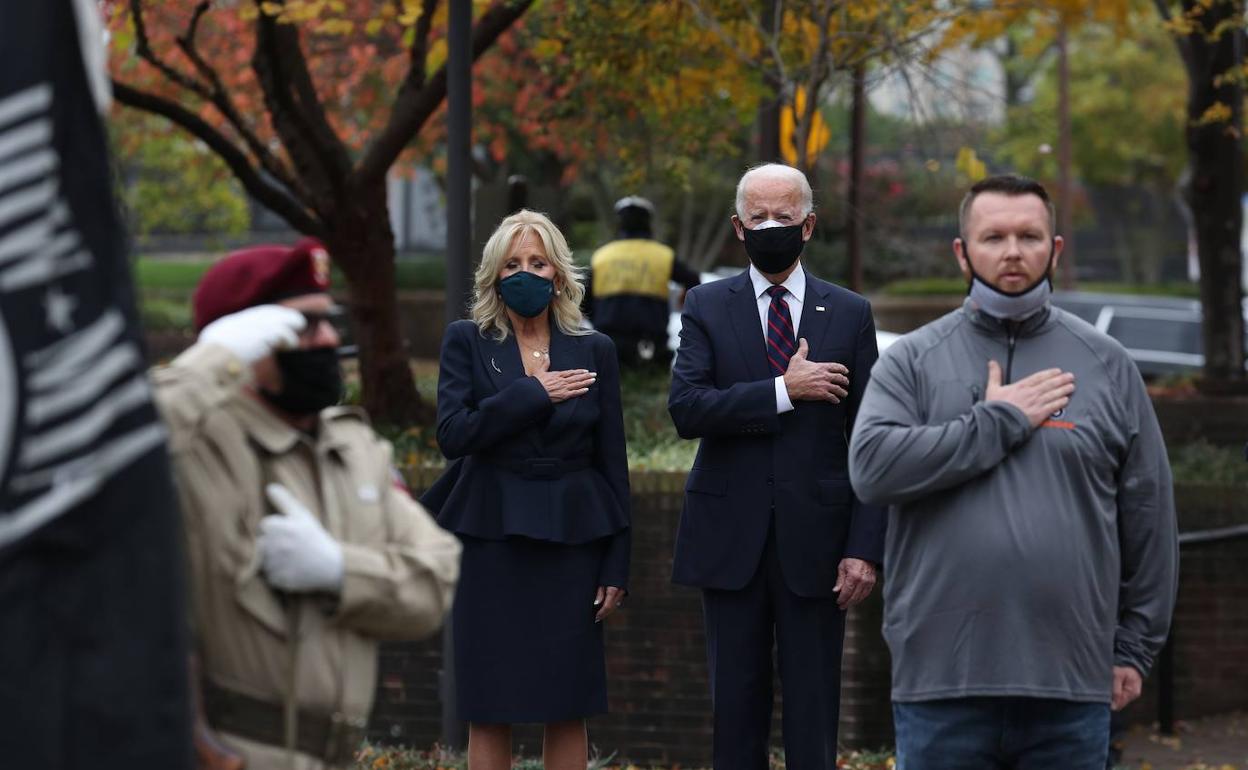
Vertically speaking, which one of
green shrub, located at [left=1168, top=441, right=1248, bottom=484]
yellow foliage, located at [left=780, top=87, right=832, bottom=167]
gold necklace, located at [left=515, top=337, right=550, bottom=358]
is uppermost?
yellow foliage, located at [left=780, top=87, right=832, bottom=167]

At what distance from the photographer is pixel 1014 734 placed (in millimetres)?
4773

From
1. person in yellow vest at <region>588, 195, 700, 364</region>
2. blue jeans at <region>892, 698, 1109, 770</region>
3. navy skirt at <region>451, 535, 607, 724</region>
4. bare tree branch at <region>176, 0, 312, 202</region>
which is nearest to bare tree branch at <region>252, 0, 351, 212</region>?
bare tree branch at <region>176, 0, 312, 202</region>

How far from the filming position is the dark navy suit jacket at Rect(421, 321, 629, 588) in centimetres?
631

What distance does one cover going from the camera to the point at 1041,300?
4.83 meters

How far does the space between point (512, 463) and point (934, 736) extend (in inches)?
81.4

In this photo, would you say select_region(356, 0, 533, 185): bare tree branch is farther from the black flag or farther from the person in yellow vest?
the black flag

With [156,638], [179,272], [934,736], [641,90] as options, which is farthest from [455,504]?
[179,272]

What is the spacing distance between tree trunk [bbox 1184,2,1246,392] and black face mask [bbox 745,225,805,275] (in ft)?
31.1

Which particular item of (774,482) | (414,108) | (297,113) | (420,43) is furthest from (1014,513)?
(297,113)

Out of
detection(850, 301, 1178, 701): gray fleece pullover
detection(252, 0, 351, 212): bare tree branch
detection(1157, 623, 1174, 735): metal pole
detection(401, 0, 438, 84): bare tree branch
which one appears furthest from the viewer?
detection(252, 0, 351, 212): bare tree branch

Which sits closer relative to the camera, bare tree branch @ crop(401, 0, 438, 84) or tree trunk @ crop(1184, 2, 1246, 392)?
bare tree branch @ crop(401, 0, 438, 84)

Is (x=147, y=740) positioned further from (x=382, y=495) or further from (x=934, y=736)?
(x=934, y=736)

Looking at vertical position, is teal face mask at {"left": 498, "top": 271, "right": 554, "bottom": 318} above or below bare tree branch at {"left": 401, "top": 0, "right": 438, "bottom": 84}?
below

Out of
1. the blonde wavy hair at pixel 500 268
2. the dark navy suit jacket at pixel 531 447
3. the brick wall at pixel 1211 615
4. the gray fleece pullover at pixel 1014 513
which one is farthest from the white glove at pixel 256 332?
the brick wall at pixel 1211 615
